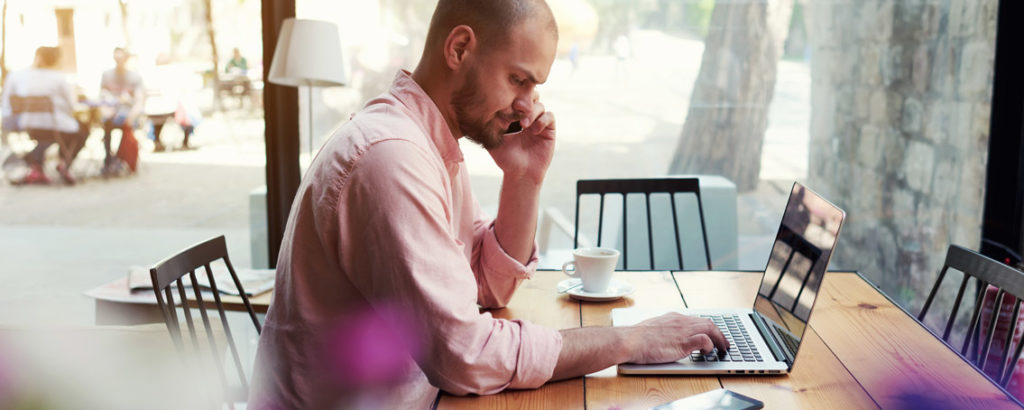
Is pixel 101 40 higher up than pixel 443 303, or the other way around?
pixel 101 40

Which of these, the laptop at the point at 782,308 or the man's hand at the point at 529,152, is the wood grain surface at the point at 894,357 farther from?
the man's hand at the point at 529,152

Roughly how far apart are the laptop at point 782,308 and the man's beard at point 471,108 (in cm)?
40

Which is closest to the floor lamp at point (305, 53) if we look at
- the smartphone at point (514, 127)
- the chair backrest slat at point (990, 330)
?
the smartphone at point (514, 127)

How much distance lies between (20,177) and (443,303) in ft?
9.22

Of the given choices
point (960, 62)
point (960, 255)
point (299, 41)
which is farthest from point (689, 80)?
point (960, 255)

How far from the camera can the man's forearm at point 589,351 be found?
1168 mm

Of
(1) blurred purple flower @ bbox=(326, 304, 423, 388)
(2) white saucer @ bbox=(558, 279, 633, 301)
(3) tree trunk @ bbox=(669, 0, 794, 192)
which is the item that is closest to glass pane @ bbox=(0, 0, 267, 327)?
(3) tree trunk @ bbox=(669, 0, 794, 192)

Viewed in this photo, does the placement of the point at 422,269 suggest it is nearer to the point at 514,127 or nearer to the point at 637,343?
the point at 637,343

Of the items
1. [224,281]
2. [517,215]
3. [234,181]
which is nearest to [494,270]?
[517,215]

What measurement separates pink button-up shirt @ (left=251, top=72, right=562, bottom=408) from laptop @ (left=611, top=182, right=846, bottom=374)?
25 centimetres

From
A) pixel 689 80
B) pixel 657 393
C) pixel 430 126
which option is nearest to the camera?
pixel 657 393

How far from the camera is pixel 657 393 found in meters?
1.14

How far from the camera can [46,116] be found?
3.22m

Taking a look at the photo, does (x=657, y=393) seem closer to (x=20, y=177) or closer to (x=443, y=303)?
(x=443, y=303)
